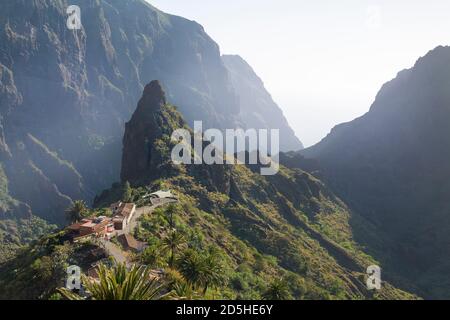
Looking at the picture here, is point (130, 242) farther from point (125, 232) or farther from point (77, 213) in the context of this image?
point (77, 213)

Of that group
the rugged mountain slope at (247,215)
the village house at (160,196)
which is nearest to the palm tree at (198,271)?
the rugged mountain slope at (247,215)

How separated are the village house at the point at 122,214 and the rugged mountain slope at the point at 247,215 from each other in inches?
130

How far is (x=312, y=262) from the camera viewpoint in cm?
11256

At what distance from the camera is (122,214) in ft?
257

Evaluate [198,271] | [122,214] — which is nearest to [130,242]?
[122,214]

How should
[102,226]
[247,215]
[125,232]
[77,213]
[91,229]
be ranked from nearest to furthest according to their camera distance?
[91,229] → [102,226] → [125,232] → [77,213] → [247,215]

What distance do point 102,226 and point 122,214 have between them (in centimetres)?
939

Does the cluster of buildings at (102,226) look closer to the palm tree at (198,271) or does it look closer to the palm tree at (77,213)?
the palm tree at (77,213)

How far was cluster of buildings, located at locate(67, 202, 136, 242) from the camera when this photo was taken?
65.6 meters

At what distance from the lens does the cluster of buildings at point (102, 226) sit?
65.6 meters

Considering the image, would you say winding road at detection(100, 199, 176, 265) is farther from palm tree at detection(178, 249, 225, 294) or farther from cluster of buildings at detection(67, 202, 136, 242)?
palm tree at detection(178, 249, 225, 294)

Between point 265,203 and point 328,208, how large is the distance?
Answer: 44.6m

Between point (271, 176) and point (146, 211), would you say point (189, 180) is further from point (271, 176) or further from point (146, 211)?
point (271, 176)

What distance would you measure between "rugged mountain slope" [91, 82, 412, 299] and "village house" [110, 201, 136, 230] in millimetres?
3296
